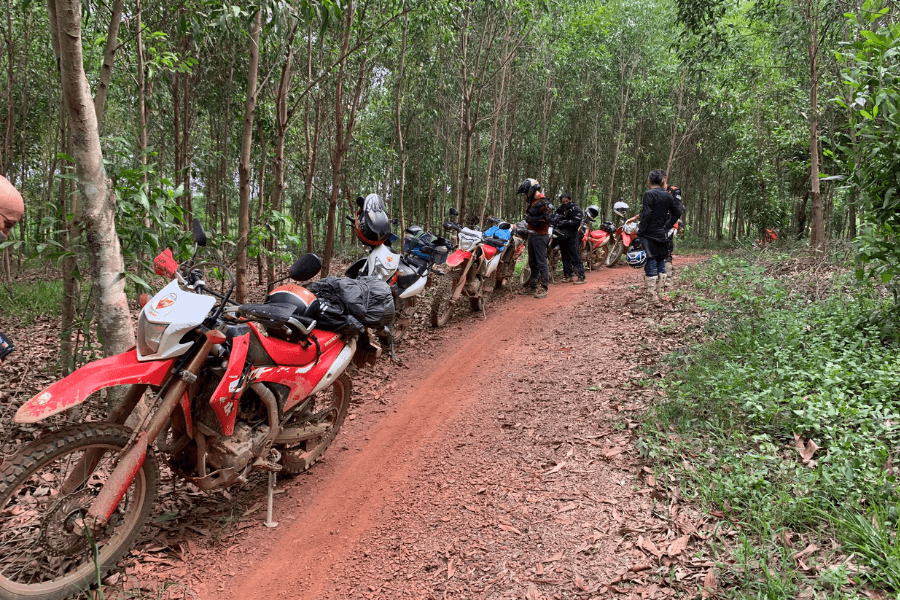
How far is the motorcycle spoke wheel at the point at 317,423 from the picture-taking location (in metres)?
3.66

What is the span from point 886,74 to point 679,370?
275 centimetres

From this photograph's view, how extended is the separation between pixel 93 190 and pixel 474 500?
3030mm

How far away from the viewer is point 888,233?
4219mm

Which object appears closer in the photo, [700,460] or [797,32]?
[700,460]

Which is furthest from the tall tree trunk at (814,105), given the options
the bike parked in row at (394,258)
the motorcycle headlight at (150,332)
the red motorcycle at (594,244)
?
the motorcycle headlight at (150,332)

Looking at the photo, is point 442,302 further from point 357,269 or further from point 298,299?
point 298,299

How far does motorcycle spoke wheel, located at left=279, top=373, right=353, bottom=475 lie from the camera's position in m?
3.66

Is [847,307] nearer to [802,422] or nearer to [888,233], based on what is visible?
[888,233]

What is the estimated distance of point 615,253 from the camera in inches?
556

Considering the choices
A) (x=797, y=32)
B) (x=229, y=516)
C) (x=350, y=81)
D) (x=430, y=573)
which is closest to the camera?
(x=430, y=573)

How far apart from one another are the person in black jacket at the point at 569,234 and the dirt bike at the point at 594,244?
1.96m

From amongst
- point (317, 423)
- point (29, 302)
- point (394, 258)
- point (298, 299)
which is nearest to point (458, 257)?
point (394, 258)

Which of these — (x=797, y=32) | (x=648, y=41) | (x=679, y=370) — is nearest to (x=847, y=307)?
(x=679, y=370)

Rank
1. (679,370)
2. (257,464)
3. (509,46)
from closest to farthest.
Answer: (257,464) → (679,370) → (509,46)
